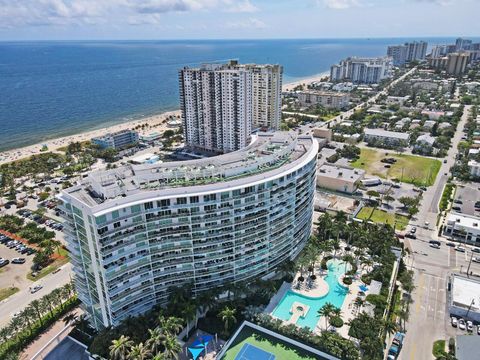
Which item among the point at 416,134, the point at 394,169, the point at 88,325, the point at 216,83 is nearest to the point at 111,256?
the point at 88,325

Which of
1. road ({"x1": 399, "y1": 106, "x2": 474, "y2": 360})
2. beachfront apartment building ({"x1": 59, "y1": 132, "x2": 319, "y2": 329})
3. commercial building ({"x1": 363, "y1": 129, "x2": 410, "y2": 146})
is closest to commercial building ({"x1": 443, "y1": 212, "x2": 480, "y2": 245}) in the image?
road ({"x1": 399, "y1": 106, "x2": 474, "y2": 360})

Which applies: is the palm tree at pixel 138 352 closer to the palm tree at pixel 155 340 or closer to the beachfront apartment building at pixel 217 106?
the palm tree at pixel 155 340

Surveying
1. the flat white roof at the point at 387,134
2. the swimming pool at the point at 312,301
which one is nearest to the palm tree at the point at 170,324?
the swimming pool at the point at 312,301

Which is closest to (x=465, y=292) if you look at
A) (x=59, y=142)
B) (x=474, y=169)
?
(x=474, y=169)

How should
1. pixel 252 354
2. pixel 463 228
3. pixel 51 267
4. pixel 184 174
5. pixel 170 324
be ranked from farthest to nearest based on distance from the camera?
pixel 463 228 < pixel 51 267 < pixel 184 174 < pixel 252 354 < pixel 170 324

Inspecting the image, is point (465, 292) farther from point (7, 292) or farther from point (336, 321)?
point (7, 292)
